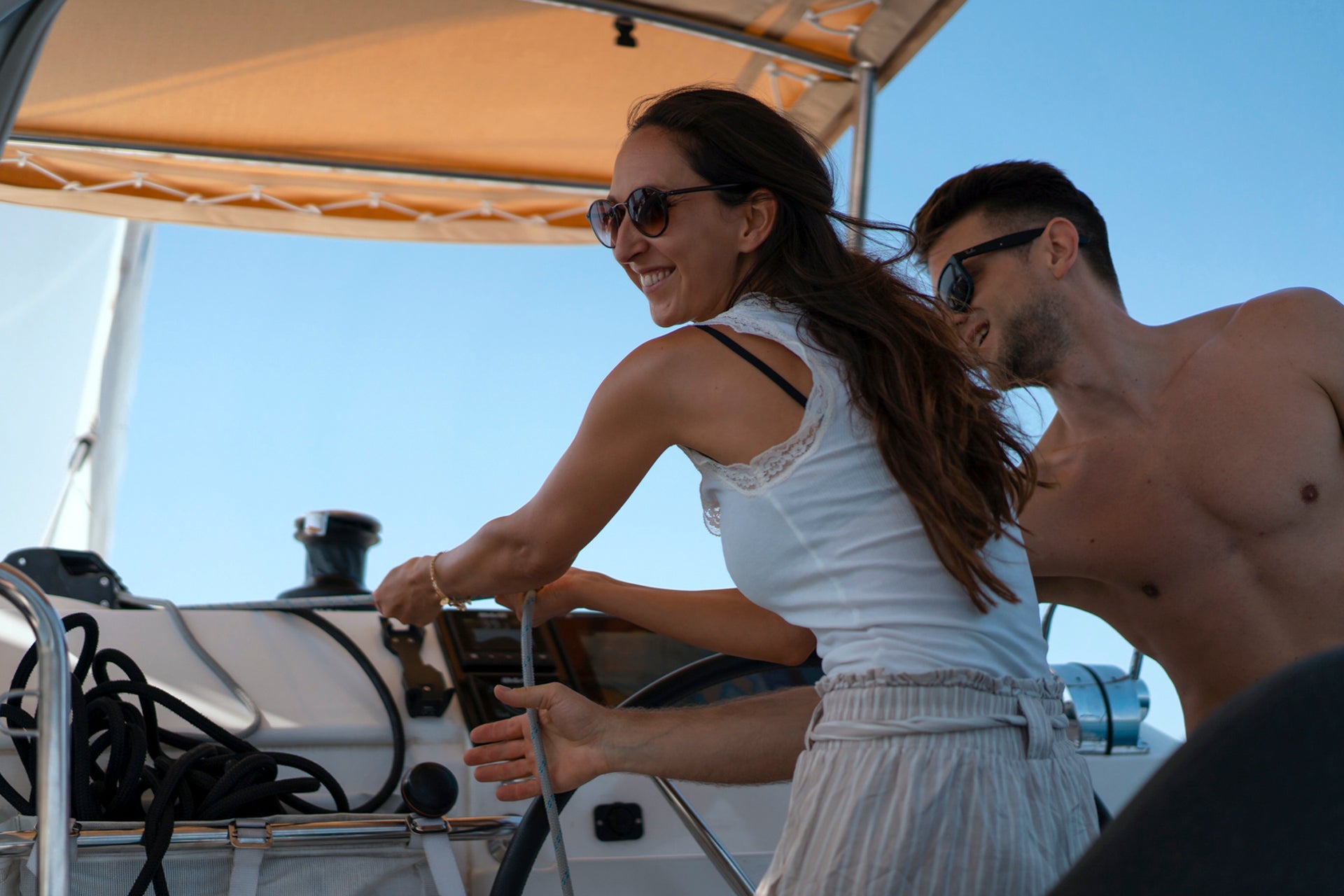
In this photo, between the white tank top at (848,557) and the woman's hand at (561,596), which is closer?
the white tank top at (848,557)

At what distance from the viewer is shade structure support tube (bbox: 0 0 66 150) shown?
1294mm

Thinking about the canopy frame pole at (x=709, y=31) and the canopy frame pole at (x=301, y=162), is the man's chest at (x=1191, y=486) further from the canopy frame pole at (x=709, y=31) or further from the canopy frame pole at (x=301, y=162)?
the canopy frame pole at (x=301, y=162)

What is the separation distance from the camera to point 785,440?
106 centimetres

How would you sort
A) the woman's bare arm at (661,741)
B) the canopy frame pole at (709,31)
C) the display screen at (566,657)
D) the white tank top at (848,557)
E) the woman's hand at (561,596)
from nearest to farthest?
the white tank top at (848,557) < the woman's bare arm at (661,741) < the woman's hand at (561,596) < the display screen at (566,657) < the canopy frame pole at (709,31)

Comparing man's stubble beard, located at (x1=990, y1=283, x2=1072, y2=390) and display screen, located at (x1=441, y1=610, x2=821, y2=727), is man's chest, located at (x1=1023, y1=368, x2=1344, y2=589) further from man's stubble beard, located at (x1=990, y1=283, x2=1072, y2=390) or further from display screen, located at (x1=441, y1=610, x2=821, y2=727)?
display screen, located at (x1=441, y1=610, x2=821, y2=727)

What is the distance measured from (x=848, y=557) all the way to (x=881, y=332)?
0.25 m

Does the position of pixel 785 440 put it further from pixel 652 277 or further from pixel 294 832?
pixel 294 832

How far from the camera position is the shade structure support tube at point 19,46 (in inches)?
50.9

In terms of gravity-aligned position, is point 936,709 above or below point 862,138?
below

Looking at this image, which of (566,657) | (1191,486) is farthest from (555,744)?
(1191,486)

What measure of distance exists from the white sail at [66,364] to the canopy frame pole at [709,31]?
400 cm

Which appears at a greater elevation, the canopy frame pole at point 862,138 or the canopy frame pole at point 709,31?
the canopy frame pole at point 709,31

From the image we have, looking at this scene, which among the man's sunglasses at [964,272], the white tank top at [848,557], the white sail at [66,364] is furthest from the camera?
the white sail at [66,364]

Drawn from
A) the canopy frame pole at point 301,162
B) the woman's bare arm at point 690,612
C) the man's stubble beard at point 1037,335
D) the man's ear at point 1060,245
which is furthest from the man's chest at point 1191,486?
the canopy frame pole at point 301,162
